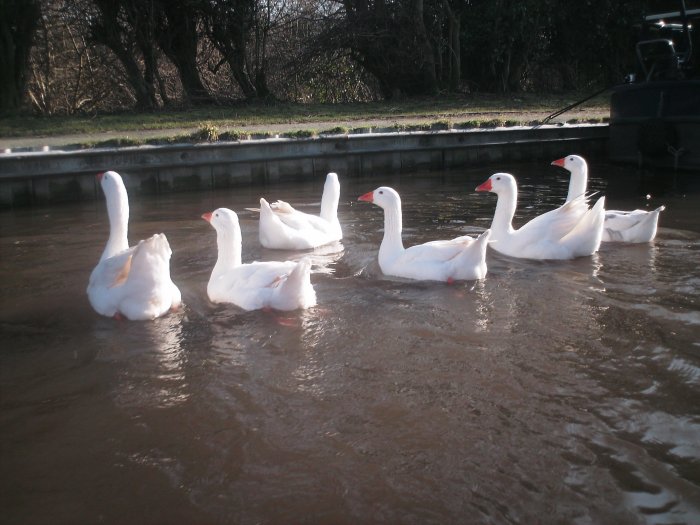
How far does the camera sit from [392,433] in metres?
3.72

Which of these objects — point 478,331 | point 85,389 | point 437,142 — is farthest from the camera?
point 437,142

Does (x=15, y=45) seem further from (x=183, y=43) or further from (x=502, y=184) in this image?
(x=502, y=184)

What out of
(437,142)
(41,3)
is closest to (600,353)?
(437,142)

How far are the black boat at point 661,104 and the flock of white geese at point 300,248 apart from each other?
4846 mm

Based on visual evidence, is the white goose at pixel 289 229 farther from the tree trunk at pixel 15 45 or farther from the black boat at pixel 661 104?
the tree trunk at pixel 15 45

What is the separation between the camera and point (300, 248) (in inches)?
299

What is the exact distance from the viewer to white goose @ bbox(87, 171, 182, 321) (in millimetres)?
5414

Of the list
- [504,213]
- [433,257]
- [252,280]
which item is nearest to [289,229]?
[433,257]

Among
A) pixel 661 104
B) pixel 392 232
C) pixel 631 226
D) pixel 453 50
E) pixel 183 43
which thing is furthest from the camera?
pixel 453 50

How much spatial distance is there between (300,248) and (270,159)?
12.6 ft

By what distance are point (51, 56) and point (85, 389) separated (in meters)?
14.3

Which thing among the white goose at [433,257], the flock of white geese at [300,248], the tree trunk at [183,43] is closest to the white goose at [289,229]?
the flock of white geese at [300,248]

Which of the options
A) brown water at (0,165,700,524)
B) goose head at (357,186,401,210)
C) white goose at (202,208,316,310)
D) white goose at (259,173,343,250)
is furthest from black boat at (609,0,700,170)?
white goose at (202,208,316,310)

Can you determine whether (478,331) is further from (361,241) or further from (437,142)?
(437,142)
